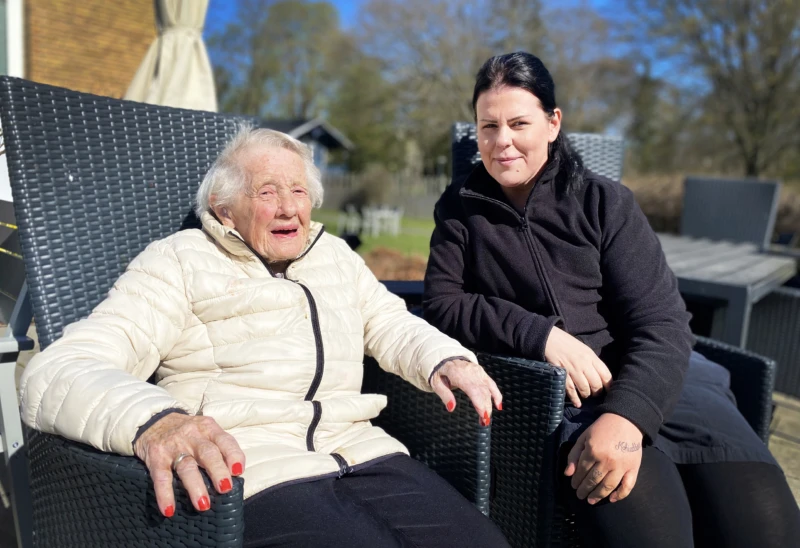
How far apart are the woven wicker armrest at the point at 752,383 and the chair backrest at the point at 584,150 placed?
92 centimetres

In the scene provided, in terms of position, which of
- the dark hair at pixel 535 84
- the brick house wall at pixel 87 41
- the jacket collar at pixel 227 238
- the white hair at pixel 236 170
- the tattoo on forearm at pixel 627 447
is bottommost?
the tattoo on forearm at pixel 627 447

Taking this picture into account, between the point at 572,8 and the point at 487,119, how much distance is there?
71.9 ft

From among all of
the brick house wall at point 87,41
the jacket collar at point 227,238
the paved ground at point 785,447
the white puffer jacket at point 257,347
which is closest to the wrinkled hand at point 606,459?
the white puffer jacket at point 257,347

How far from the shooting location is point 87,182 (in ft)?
5.91

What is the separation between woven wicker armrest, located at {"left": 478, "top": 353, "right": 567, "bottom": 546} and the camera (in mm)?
1563

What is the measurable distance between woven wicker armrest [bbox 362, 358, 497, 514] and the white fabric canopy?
105 inches

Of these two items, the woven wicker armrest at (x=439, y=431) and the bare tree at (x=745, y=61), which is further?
the bare tree at (x=745, y=61)

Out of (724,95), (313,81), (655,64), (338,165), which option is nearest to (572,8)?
(655,64)

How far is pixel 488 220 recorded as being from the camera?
189 centimetres

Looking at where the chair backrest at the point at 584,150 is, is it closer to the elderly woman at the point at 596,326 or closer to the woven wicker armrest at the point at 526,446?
the elderly woman at the point at 596,326

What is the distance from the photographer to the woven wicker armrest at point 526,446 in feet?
5.13

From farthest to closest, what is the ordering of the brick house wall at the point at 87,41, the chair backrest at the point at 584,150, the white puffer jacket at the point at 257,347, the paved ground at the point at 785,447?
the brick house wall at the point at 87,41 < the chair backrest at the point at 584,150 < the paved ground at the point at 785,447 < the white puffer jacket at the point at 257,347

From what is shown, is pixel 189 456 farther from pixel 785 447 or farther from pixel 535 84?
pixel 785 447

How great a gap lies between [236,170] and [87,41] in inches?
365
